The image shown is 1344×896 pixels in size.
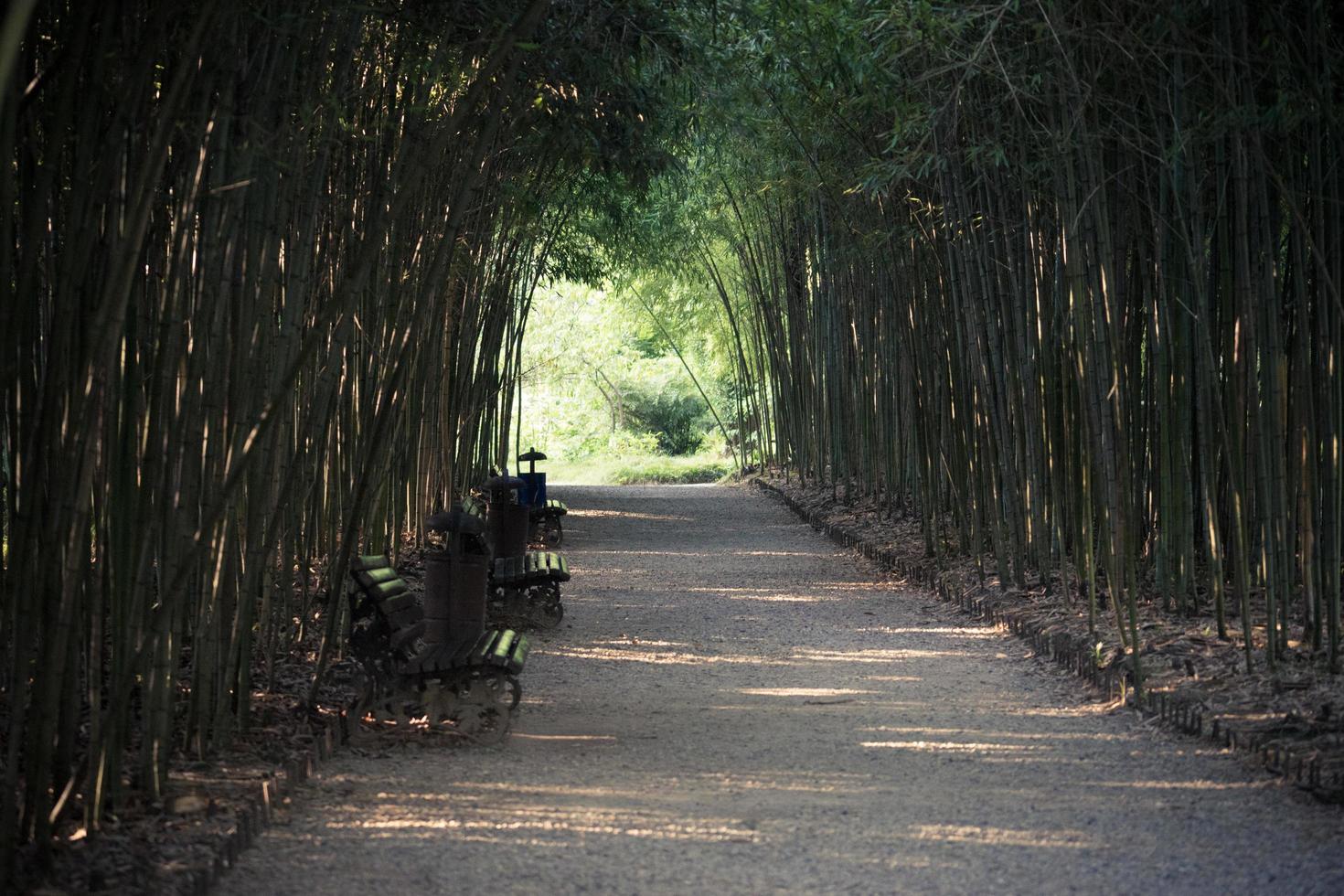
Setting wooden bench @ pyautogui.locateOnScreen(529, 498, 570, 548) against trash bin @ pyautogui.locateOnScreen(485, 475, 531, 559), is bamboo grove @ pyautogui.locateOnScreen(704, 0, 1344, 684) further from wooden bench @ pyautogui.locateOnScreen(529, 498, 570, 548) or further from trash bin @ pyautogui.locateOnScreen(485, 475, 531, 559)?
wooden bench @ pyautogui.locateOnScreen(529, 498, 570, 548)

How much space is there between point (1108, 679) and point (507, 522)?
335 cm

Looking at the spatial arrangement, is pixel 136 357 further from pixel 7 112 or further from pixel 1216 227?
pixel 1216 227

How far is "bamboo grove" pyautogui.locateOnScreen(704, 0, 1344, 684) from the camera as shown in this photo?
338cm

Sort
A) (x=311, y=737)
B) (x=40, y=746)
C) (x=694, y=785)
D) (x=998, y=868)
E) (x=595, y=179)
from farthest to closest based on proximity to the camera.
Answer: (x=595, y=179) < (x=311, y=737) < (x=694, y=785) < (x=998, y=868) < (x=40, y=746)

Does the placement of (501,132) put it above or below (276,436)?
above

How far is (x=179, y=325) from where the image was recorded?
240 centimetres

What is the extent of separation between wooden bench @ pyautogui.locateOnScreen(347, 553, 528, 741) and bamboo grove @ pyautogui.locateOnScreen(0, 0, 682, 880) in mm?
151

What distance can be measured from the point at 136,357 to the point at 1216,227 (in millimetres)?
2906

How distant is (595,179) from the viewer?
7.75 metres

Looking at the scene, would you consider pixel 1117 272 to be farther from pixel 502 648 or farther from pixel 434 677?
pixel 434 677

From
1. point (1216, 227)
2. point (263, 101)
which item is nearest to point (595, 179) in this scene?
point (1216, 227)

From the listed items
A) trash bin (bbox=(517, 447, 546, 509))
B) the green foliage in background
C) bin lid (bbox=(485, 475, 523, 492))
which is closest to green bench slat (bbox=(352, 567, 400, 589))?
bin lid (bbox=(485, 475, 523, 492))

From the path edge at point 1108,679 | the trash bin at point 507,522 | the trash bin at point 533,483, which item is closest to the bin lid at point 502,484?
the trash bin at point 507,522

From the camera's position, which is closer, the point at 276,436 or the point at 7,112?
the point at 7,112
